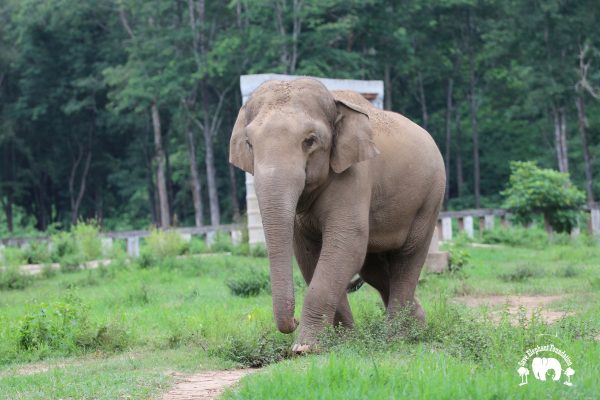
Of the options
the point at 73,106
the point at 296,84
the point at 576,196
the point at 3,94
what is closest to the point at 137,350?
the point at 296,84

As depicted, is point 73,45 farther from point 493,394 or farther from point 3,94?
point 493,394

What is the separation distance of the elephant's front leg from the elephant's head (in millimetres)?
408

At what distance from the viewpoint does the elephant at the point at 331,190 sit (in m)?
7.73

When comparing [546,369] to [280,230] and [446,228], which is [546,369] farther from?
[446,228]

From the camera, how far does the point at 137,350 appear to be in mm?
9398

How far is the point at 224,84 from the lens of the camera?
43.7 metres

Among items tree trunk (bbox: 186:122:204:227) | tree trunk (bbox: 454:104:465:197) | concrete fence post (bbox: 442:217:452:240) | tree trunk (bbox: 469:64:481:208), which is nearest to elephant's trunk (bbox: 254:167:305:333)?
concrete fence post (bbox: 442:217:452:240)

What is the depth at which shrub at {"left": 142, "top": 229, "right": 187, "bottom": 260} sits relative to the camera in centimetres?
2078

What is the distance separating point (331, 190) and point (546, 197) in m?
18.5

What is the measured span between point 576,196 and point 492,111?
22.3 metres

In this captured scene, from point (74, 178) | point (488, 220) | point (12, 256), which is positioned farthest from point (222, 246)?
point (74, 178)

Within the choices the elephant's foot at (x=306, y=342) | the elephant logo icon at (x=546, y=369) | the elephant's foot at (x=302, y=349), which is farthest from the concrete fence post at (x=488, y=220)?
the elephant logo icon at (x=546, y=369)

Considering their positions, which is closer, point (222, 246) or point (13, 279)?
point (13, 279)

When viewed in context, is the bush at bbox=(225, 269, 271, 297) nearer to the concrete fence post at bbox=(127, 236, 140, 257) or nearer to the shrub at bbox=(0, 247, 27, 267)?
the shrub at bbox=(0, 247, 27, 267)
